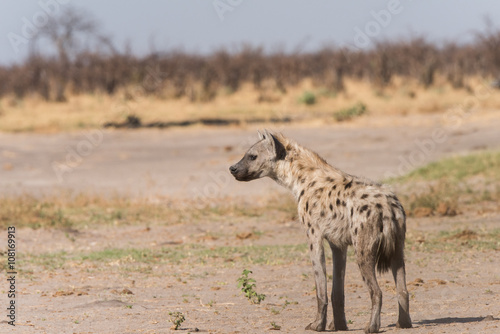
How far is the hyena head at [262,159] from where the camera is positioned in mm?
6270

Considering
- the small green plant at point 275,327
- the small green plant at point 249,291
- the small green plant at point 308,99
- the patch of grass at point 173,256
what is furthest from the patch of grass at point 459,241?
the small green plant at point 308,99

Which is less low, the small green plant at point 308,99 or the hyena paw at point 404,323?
the small green plant at point 308,99

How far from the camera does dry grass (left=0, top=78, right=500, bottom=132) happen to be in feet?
75.9

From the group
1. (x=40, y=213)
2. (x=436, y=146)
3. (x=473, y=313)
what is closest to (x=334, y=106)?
(x=436, y=146)


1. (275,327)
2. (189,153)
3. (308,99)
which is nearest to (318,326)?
(275,327)

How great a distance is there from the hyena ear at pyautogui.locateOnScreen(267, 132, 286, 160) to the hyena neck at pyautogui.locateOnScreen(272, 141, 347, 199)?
0.03m

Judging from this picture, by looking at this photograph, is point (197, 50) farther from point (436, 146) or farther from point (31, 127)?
point (436, 146)

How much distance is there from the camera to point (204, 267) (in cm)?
869

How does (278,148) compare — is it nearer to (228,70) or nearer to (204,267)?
(204,267)

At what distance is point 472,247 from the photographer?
914 centimetres

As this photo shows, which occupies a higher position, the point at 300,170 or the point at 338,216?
the point at 300,170

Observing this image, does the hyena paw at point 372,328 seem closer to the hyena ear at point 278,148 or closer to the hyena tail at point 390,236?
the hyena tail at point 390,236

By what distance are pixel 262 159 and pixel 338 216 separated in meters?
0.96

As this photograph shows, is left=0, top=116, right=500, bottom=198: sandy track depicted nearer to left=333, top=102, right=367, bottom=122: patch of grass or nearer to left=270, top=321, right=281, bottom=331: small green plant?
left=333, top=102, right=367, bottom=122: patch of grass
